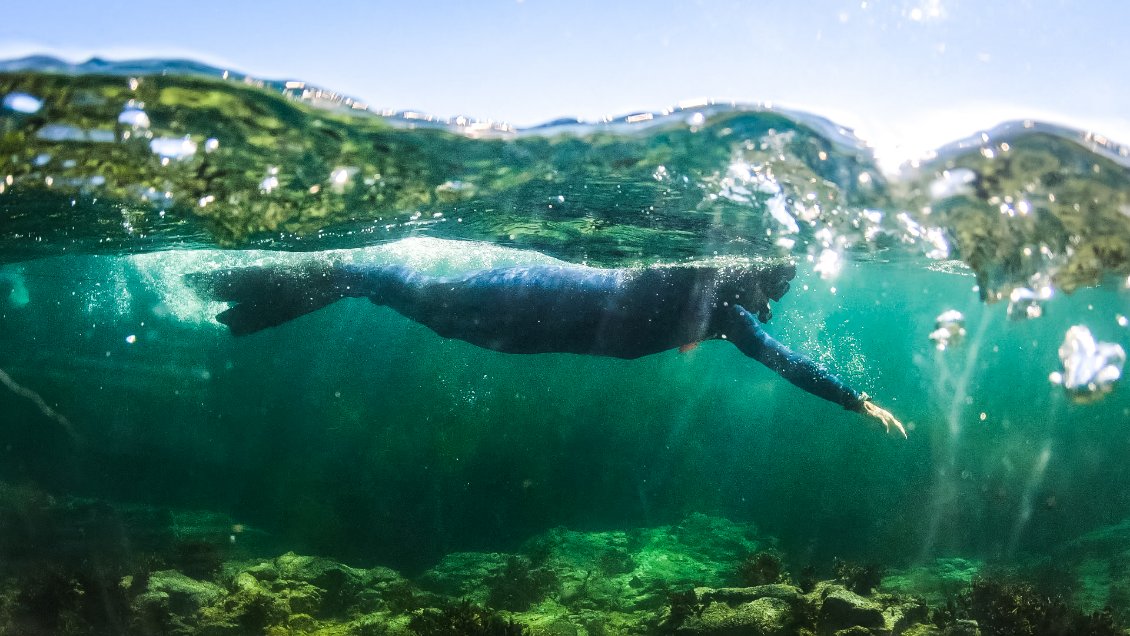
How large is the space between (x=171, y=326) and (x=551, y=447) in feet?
117

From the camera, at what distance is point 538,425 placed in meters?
29.8

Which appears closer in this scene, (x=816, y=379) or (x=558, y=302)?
(x=816, y=379)

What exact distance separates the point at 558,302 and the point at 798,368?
3.28 m

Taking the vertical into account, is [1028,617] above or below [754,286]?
below

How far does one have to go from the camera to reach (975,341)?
235ft

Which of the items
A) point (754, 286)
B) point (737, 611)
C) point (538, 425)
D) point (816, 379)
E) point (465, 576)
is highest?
point (754, 286)

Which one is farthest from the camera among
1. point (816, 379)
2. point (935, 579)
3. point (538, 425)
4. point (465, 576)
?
point (538, 425)

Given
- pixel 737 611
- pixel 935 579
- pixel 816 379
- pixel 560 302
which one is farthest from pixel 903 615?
pixel 935 579

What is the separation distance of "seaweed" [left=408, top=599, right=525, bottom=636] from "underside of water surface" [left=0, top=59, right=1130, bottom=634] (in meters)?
0.07

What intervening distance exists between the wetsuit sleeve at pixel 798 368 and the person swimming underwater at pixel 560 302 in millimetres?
16

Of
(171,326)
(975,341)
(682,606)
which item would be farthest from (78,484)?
(975,341)

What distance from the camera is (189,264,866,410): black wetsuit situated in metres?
8.14

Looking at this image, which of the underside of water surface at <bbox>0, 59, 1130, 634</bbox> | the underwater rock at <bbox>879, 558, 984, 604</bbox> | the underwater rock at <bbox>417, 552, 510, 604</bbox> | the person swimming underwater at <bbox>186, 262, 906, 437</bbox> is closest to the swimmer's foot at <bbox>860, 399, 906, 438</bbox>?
the person swimming underwater at <bbox>186, 262, 906, 437</bbox>

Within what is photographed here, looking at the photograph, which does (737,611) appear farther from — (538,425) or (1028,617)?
(538,425)
